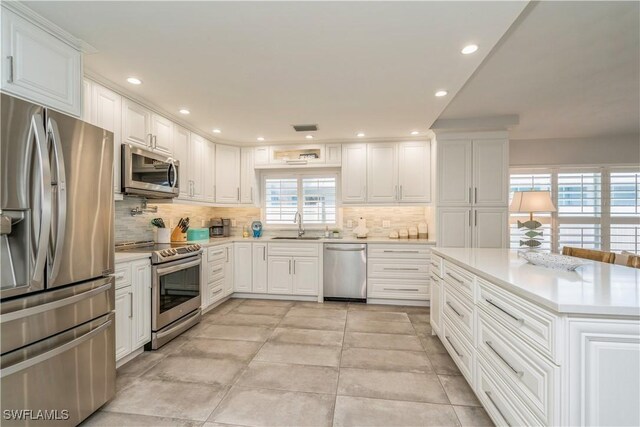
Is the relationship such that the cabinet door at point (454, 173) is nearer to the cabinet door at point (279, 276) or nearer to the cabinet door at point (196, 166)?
the cabinet door at point (279, 276)

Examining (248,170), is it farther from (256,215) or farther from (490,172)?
(490,172)

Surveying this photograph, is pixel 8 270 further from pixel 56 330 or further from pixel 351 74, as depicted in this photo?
pixel 351 74

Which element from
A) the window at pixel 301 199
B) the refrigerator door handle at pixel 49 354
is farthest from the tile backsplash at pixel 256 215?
the refrigerator door handle at pixel 49 354

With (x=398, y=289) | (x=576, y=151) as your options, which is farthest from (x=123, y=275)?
(x=576, y=151)

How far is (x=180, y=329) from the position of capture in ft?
9.30

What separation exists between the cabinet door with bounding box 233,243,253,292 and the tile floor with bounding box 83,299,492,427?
998 millimetres

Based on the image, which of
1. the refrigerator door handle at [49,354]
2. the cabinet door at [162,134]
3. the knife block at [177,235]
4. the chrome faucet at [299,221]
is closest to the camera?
the refrigerator door handle at [49,354]

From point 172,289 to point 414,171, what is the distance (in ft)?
11.3

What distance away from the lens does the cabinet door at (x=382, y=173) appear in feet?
13.7

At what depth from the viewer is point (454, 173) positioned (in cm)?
373

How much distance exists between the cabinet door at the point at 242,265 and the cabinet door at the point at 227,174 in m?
0.75

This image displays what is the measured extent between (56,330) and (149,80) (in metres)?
1.98

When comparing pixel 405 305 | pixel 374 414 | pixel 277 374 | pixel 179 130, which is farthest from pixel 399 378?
pixel 179 130

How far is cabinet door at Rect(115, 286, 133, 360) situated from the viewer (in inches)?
85.4
